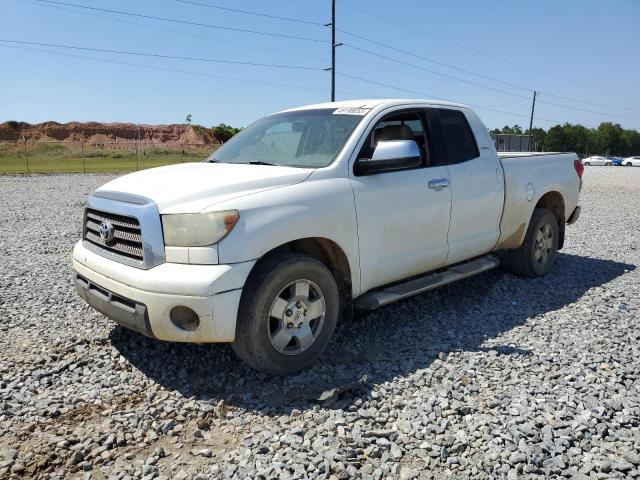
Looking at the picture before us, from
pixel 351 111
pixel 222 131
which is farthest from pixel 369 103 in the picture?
pixel 222 131

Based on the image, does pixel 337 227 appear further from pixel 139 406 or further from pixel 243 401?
pixel 139 406

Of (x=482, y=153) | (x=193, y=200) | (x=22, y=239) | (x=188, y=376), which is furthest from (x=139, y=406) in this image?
(x=22, y=239)

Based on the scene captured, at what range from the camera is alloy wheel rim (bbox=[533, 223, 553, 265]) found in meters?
6.11

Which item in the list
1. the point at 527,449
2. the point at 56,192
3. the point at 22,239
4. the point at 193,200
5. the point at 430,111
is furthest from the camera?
the point at 56,192

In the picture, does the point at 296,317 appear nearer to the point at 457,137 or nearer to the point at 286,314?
the point at 286,314

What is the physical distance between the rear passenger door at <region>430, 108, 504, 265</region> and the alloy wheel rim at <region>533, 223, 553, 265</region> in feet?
3.33

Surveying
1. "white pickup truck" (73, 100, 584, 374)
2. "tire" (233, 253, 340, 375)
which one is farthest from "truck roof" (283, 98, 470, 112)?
"tire" (233, 253, 340, 375)

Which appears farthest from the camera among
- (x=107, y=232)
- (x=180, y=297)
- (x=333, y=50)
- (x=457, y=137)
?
(x=333, y=50)

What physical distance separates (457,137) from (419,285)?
1.59 m

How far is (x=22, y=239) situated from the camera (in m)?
8.61

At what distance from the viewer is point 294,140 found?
4.58 meters

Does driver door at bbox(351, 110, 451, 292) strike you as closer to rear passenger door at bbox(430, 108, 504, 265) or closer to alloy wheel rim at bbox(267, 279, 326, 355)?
rear passenger door at bbox(430, 108, 504, 265)

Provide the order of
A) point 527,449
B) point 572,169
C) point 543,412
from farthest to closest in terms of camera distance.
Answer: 1. point 572,169
2. point 543,412
3. point 527,449

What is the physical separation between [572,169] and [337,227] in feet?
13.8
